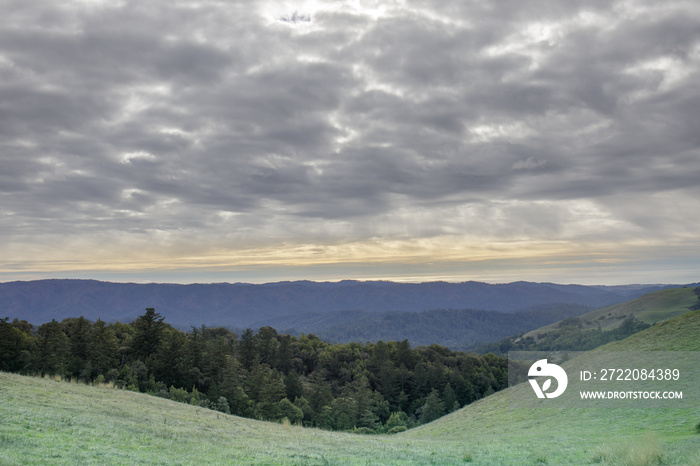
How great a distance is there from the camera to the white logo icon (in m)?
36.5

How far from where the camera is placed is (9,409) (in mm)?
16484

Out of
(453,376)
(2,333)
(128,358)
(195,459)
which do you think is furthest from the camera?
(453,376)

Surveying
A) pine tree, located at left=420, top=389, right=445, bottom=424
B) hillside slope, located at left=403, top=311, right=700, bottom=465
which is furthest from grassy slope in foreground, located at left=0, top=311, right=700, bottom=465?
pine tree, located at left=420, top=389, right=445, bottom=424

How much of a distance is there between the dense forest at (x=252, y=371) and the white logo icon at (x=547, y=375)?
2362 cm

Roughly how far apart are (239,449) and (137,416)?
8079mm

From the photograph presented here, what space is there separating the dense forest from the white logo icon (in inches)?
930

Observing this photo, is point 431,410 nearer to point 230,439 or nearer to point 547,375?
point 547,375

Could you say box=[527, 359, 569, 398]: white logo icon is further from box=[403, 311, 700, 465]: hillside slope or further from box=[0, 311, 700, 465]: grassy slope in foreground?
box=[0, 311, 700, 465]: grassy slope in foreground

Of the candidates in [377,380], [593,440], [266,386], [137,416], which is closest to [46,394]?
[137,416]

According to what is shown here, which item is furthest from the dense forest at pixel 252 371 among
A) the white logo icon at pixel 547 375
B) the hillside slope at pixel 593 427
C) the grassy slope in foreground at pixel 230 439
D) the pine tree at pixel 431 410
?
the grassy slope in foreground at pixel 230 439

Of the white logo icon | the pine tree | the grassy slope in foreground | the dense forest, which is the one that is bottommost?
the pine tree

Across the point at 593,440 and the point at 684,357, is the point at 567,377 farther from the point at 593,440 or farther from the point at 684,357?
the point at 593,440

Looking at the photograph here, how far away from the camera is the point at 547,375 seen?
41.3 metres

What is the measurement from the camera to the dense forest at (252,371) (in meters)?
64.6
